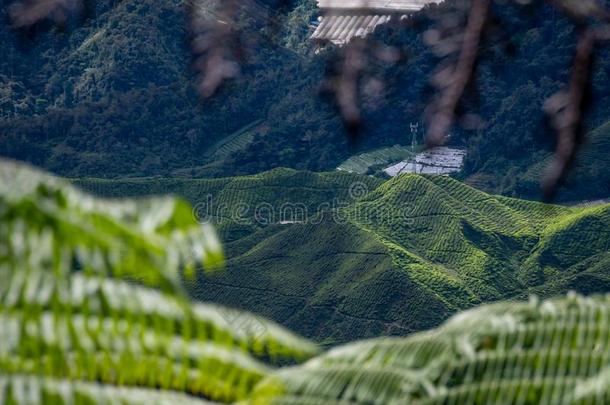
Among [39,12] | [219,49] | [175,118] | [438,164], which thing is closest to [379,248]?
[438,164]

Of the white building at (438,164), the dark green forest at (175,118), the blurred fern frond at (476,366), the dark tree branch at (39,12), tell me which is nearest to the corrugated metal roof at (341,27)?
the dark tree branch at (39,12)

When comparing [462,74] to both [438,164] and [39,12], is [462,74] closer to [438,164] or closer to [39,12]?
[39,12]

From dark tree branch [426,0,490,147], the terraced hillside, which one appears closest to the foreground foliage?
dark tree branch [426,0,490,147]

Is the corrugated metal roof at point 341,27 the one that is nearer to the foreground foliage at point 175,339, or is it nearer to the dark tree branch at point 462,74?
the dark tree branch at point 462,74

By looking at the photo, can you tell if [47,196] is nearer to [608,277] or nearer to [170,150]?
[608,277]

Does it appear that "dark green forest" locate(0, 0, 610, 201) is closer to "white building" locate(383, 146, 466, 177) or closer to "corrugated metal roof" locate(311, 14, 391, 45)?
"white building" locate(383, 146, 466, 177)

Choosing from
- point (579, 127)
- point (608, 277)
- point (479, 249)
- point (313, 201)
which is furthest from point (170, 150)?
point (579, 127)

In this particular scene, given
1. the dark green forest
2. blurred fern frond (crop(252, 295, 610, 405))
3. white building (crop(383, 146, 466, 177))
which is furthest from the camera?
white building (crop(383, 146, 466, 177))
